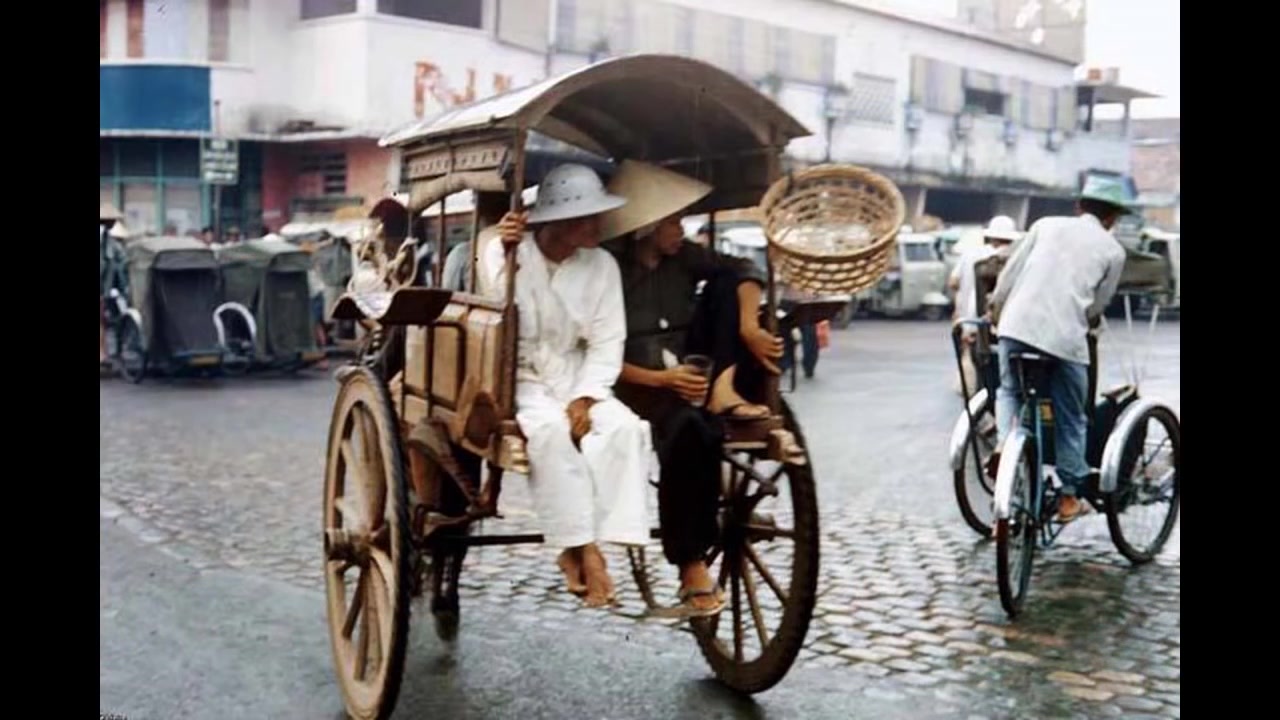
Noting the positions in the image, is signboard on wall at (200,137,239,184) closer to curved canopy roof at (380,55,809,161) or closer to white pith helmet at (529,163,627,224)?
curved canopy roof at (380,55,809,161)


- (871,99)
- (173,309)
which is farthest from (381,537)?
(871,99)

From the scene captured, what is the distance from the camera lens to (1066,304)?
6.66 meters

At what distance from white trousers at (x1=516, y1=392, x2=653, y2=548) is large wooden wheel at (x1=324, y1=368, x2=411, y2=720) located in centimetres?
45

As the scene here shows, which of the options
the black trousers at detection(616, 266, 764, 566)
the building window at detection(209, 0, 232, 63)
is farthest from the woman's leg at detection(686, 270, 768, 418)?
the building window at detection(209, 0, 232, 63)

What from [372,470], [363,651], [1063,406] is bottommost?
[363,651]

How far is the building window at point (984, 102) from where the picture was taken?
36375mm

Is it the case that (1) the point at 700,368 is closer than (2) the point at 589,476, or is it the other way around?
(2) the point at 589,476

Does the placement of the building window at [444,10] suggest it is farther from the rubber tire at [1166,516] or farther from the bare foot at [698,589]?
the bare foot at [698,589]

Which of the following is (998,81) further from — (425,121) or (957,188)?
(425,121)

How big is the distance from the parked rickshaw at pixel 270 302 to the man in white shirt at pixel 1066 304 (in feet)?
39.7

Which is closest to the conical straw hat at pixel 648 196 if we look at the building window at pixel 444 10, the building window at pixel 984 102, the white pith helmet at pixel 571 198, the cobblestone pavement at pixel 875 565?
the white pith helmet at pixel 571 198

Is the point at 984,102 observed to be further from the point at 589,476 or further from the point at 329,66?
the point at 589,476

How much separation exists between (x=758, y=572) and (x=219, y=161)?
1896 cm
